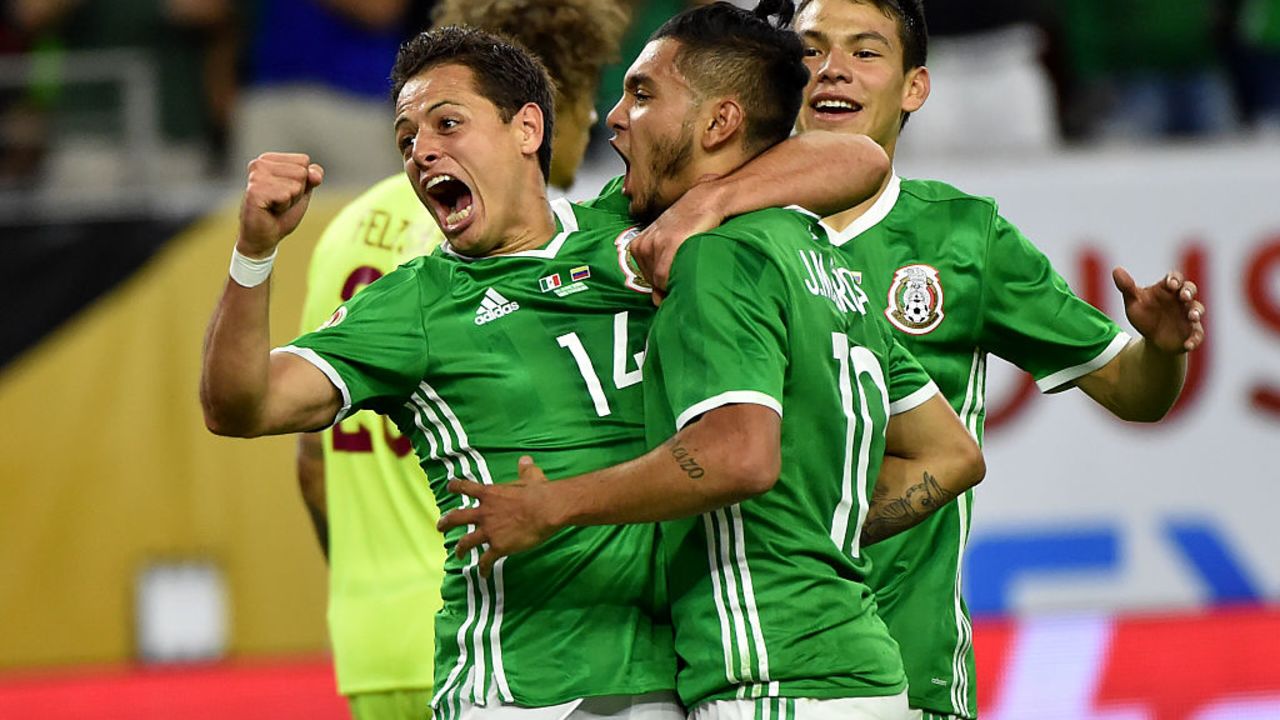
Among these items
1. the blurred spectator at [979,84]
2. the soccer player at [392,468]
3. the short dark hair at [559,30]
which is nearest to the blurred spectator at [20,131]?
the blurred spectator at [979,84]

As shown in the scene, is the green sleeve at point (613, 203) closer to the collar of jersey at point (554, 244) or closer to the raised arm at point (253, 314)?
the collar of jersey at point (554, 244)

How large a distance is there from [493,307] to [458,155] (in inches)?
10.9

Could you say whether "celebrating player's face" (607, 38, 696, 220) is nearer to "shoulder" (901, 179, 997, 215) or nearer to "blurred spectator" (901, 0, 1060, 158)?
"shoulder" (901, 179, 997, 215)

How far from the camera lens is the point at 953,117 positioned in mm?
8250

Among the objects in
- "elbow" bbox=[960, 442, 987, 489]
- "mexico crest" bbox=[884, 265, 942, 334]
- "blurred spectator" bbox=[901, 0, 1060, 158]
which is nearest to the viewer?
"elbow" bbox=[960, 442, 987, 489]

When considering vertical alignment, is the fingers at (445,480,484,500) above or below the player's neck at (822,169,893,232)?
below

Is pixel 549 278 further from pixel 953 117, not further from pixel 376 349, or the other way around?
pixel 953 117

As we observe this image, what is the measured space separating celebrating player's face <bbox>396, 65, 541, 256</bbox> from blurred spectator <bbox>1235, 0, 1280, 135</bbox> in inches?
240

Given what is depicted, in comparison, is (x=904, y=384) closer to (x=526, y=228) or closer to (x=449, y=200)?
(x=526, y=228)

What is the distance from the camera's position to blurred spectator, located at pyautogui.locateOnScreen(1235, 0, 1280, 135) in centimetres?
851

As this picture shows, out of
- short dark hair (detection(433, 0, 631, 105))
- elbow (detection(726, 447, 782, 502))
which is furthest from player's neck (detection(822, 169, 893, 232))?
elbow (detection(726, 447, 782, 502))

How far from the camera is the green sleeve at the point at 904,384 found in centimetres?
327

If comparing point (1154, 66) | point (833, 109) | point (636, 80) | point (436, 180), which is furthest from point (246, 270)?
point (1154, 66)

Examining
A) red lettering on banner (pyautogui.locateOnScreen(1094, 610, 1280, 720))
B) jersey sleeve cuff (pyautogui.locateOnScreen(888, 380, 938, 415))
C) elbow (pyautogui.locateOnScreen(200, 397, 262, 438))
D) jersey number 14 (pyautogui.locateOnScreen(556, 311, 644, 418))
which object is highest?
jersey number 14 (pyautogui.locateOnScreen(556, 311, 644, 418))
